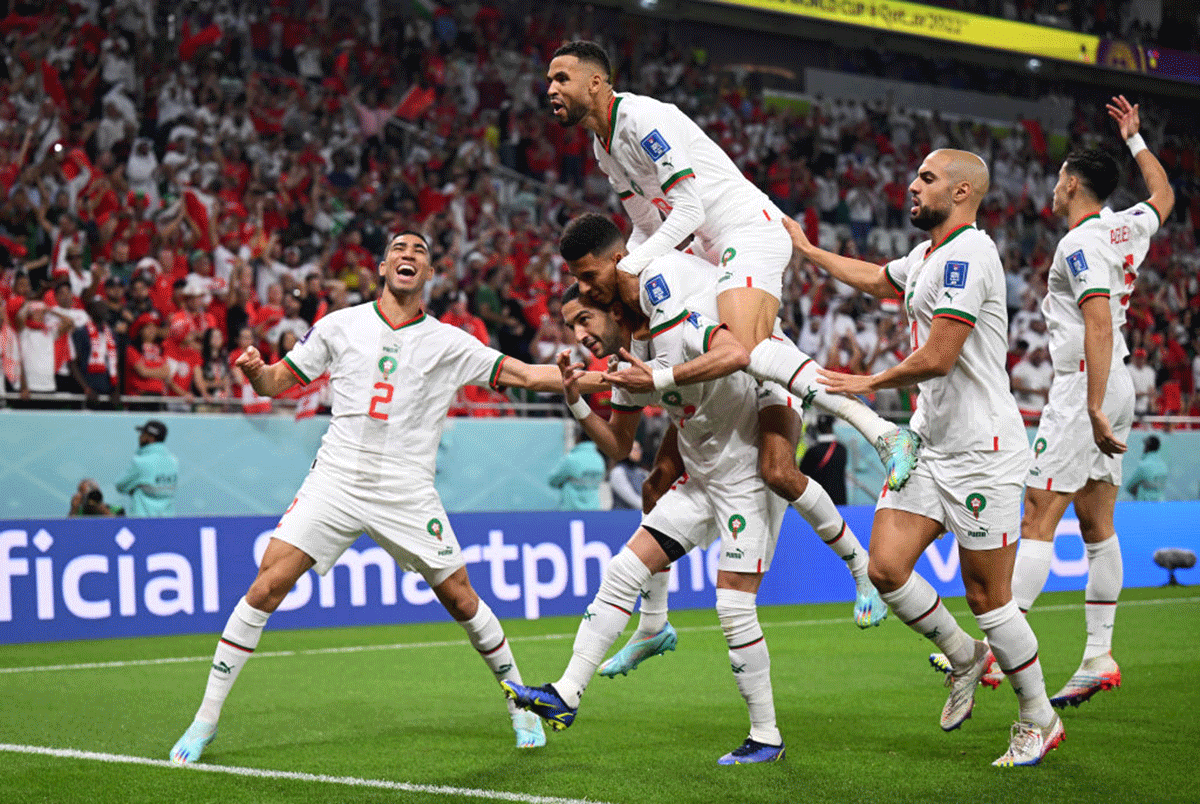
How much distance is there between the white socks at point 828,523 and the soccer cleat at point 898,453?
0.63 metres

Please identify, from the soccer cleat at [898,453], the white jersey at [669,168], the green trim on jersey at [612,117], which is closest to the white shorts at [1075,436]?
the soccer cleat at [898,453]

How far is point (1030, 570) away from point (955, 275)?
2.41 metres

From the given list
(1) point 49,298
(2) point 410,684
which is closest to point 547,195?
(1) point 49,298

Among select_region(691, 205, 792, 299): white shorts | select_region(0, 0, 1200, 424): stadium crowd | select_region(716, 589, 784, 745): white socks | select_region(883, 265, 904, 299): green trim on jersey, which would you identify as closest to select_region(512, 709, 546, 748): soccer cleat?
select_region(716, 589, 784, 745): white socks

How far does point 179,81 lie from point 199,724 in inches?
568

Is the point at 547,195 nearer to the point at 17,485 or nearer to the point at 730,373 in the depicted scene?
the point at 17,485

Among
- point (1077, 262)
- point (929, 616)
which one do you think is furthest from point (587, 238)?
point (1077, 262)

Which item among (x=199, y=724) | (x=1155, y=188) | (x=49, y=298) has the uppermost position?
(x=1155, y=188)

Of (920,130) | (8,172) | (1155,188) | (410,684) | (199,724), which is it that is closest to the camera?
(199,724)

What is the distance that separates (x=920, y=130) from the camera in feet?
98.5

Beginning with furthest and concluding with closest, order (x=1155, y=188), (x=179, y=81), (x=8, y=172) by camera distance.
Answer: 1. (x=179, y=81)
2. (x=8, y=172)
3. (x=1155, y=188)

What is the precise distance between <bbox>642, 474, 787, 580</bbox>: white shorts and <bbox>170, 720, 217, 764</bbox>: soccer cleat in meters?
2.35

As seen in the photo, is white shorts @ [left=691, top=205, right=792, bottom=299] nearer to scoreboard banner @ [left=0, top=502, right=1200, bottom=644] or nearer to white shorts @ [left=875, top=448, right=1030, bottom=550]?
white shorts @ [left=875, top=448, right=1030, bottom=550]

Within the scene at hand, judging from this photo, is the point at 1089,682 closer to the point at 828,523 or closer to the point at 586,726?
the point at 828,523
